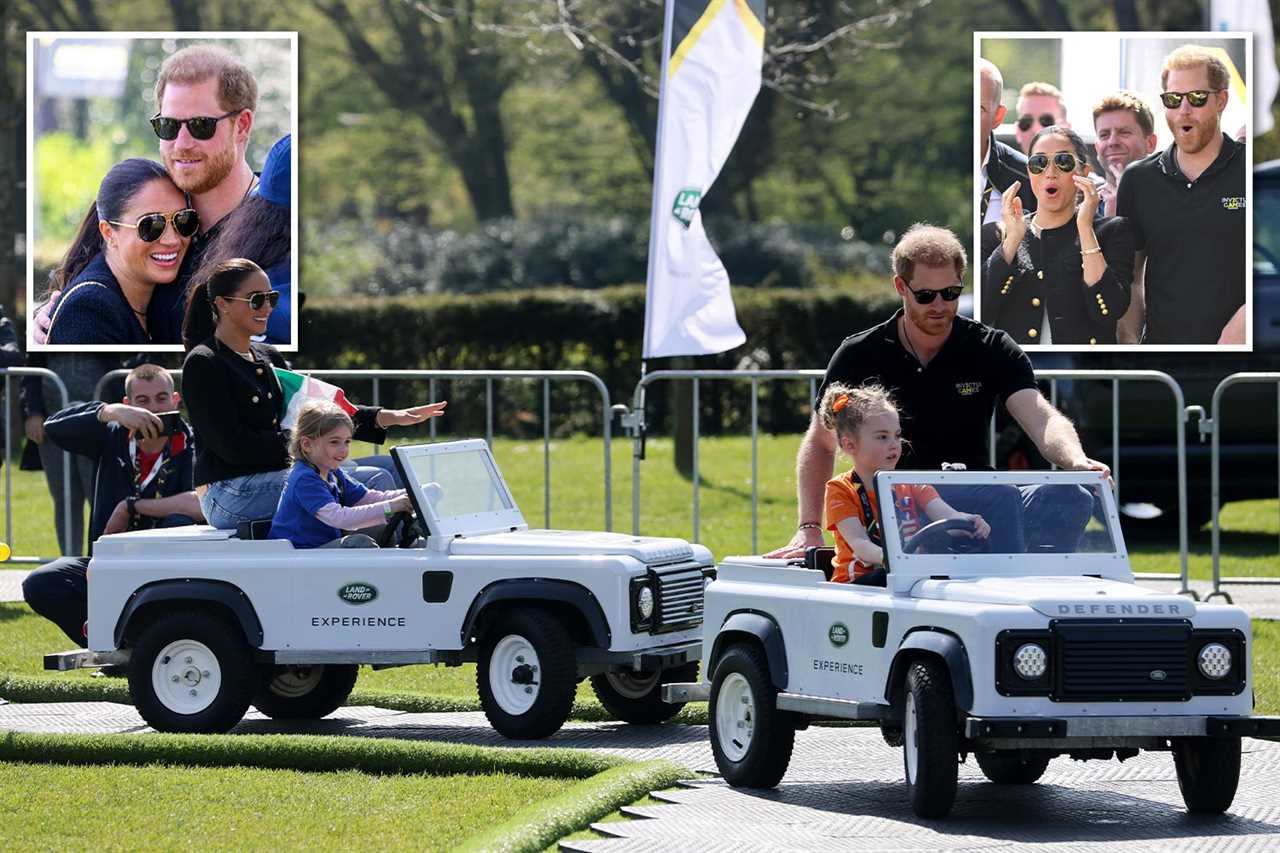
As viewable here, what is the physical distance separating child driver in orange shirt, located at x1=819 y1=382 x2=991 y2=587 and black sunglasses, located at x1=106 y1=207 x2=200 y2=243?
20.7 ft

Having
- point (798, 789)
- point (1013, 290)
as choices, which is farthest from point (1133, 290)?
point (798, 789)

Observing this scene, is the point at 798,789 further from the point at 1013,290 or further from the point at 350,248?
the point at 350,248

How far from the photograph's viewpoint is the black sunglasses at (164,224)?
43.9 feet

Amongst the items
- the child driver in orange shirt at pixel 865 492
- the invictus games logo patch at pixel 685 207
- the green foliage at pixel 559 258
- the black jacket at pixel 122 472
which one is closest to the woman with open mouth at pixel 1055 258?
the invictus games logo patch at pixel 685 207

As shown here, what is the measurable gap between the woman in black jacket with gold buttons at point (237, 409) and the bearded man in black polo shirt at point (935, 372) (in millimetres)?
2207

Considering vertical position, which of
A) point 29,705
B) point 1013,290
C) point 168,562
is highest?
point 1013,290

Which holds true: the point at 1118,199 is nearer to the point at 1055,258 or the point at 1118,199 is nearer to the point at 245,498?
the point at 1055,258

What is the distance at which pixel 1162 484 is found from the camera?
50.9 feet

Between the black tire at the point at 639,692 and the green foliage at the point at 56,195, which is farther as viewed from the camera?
the green foliage at the point at 56,195

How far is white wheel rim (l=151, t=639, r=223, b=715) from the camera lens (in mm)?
9344

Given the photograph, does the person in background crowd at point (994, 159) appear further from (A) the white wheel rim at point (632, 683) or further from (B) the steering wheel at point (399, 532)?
(B) the steering wheel at point (399, 532)

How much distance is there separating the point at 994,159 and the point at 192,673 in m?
5.46

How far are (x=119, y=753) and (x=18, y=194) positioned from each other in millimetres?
20156

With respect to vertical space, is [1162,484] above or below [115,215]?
below
